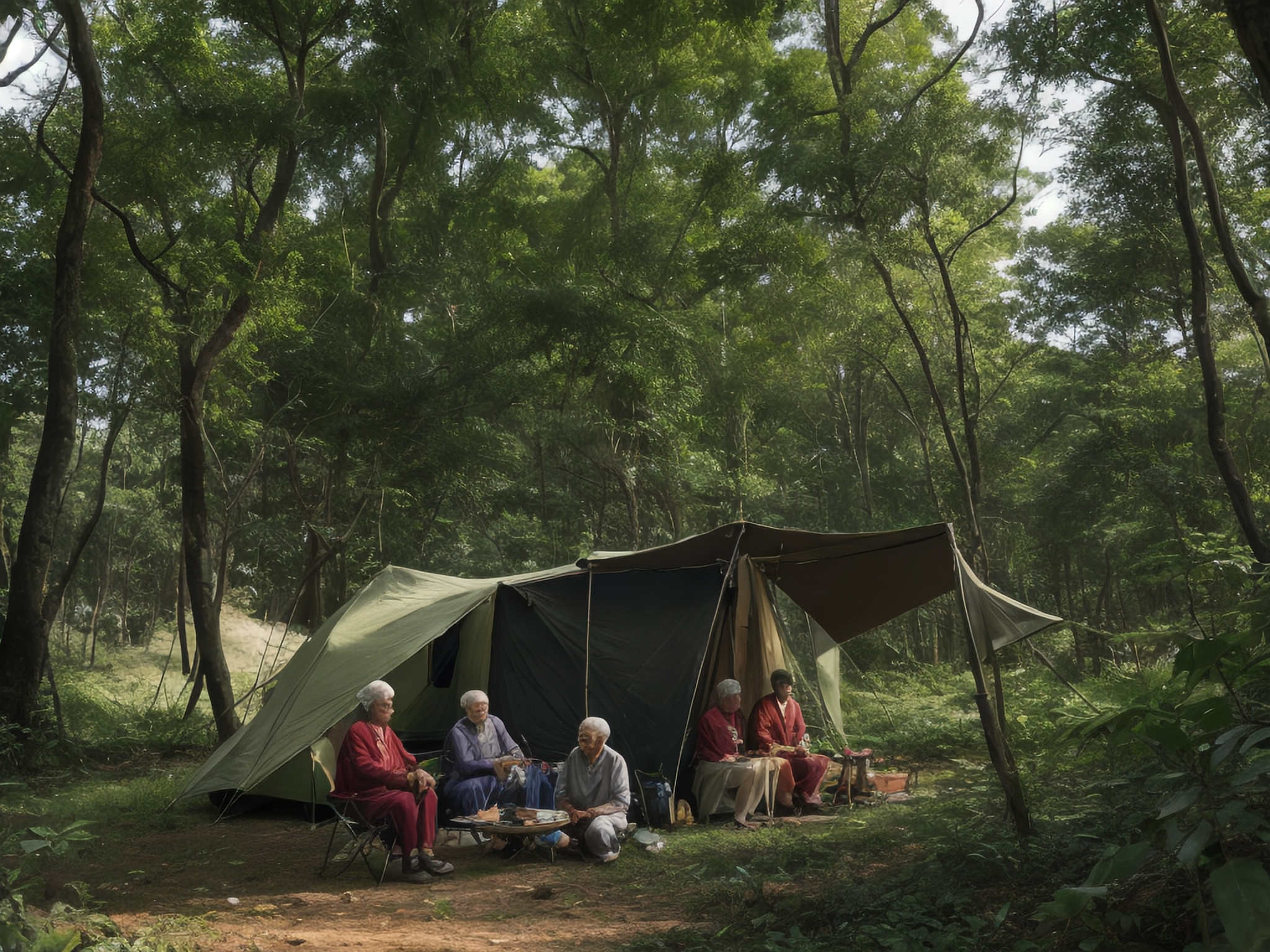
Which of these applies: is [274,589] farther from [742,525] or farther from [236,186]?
[742,525]

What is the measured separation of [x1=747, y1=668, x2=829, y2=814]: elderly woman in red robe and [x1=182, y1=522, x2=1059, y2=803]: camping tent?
51 cm

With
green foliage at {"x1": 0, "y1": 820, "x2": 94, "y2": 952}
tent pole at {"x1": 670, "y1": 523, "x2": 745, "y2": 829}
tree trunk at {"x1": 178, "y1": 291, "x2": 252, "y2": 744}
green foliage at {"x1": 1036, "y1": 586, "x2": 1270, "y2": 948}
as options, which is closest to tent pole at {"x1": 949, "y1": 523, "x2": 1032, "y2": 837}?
green foliage at {"x1": 1036, "y1": 586, "x2": 1270, "y2": 948}

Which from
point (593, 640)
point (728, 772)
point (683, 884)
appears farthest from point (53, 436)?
point (683, 884)

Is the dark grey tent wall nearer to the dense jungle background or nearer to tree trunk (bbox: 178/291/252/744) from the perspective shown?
the dense jungle background

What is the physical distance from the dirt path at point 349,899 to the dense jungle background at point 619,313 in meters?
0.65

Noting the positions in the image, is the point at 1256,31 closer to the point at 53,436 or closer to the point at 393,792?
the point at 393,792

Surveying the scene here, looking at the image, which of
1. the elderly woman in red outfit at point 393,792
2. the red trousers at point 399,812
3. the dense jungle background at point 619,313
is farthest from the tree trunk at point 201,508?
the red trousers at point 399,812

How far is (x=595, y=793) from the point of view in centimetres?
566

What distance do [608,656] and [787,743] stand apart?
145 centimetres

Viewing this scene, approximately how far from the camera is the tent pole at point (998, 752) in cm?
431

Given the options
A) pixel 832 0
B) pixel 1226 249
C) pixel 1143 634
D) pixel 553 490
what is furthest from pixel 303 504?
pixel 1143 634

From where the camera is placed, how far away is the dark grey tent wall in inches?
280

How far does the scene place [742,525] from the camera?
22.0 ft

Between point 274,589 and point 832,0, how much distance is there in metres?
14.2
